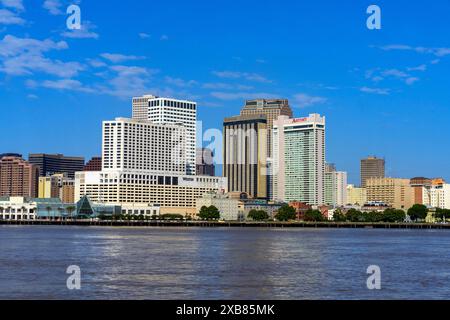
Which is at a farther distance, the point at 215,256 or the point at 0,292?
the point at 215,256

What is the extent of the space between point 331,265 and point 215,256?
454 inches

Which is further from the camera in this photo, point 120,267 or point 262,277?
point 120,267
